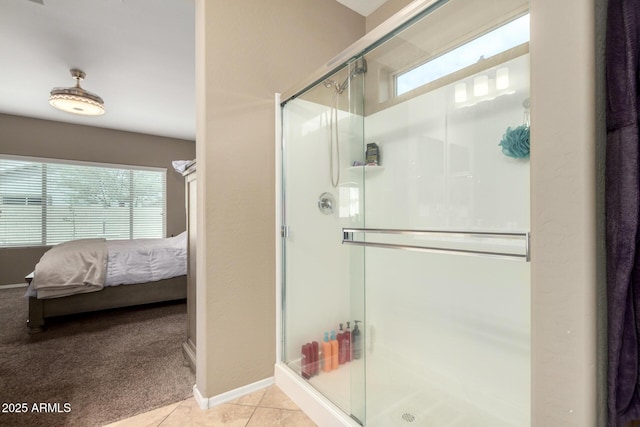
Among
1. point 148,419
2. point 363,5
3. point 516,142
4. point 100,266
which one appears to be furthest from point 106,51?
point 516,142

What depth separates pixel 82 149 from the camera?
16.5 feet

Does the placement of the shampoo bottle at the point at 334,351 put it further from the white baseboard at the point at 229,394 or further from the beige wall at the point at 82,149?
the beige wall at the point at 82,149

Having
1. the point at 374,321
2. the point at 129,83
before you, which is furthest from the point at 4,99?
the point at 374,321

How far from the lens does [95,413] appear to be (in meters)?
1.61

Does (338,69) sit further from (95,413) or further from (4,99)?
(4,99)

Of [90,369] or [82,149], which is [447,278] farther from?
[82,149]

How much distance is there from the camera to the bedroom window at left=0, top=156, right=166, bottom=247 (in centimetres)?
461

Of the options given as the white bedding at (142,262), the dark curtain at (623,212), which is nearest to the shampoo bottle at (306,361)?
the dark curtain at (623,212)

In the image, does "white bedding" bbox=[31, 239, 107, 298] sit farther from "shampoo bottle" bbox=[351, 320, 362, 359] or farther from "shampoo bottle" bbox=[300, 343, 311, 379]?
"shampoo bottle" bbox=[351, 320, 362, 359]

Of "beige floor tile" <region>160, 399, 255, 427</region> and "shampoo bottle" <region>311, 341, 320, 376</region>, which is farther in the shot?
"shampoo bottle" <region>311, 341, 320, 376</region>

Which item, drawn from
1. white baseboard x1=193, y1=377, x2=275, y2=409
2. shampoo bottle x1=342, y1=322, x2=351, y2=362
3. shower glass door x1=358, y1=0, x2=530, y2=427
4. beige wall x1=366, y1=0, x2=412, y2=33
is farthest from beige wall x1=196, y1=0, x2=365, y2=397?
beige wall x1=366, y1=0, x2=412, y2=33

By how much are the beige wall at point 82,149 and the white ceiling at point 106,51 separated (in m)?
0.36

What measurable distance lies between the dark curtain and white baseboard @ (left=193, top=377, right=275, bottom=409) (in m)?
1.64

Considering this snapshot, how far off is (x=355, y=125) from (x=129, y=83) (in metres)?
3.07
